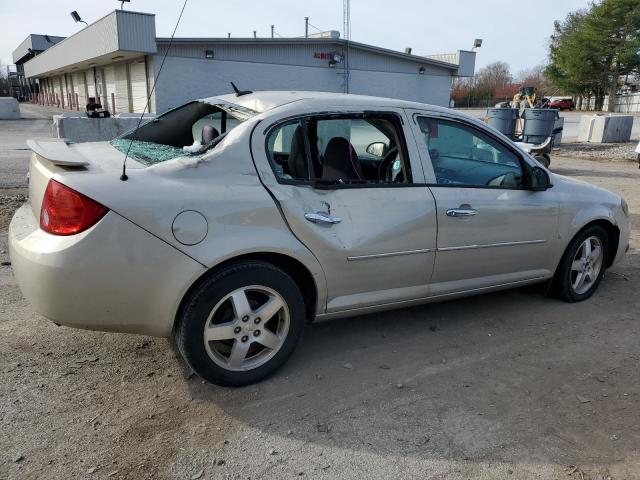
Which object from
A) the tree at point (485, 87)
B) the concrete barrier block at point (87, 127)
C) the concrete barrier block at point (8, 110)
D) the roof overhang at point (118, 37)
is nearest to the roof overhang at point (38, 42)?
the concrete barrier block at point (8, 110)

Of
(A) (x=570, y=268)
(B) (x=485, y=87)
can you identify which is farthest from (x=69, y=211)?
(B) (x=485, y=87)

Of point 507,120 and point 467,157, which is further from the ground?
point 467,157

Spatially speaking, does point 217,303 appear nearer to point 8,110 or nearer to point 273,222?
point 273,222

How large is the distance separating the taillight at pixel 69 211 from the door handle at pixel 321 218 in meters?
1.08

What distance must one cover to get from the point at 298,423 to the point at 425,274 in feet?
4.41

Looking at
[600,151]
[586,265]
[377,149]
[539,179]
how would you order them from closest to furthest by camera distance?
[539,179], [377,149], [586,265], [600,151]

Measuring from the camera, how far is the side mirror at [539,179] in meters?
3.99

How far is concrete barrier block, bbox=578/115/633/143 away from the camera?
2153 centimetres

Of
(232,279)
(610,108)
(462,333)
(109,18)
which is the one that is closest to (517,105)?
(109,18)

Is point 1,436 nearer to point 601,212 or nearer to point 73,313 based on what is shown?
point 73,313

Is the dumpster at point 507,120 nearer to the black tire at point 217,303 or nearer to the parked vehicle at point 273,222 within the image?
the parked vehicle at point 273,222

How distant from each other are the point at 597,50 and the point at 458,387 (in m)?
61.5

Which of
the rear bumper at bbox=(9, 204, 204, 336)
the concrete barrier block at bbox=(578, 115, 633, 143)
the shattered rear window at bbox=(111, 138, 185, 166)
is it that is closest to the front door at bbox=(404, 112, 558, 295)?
the shattered rear window at bbox=(111, 138, 185, 166)

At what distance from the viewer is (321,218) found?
3.09m
